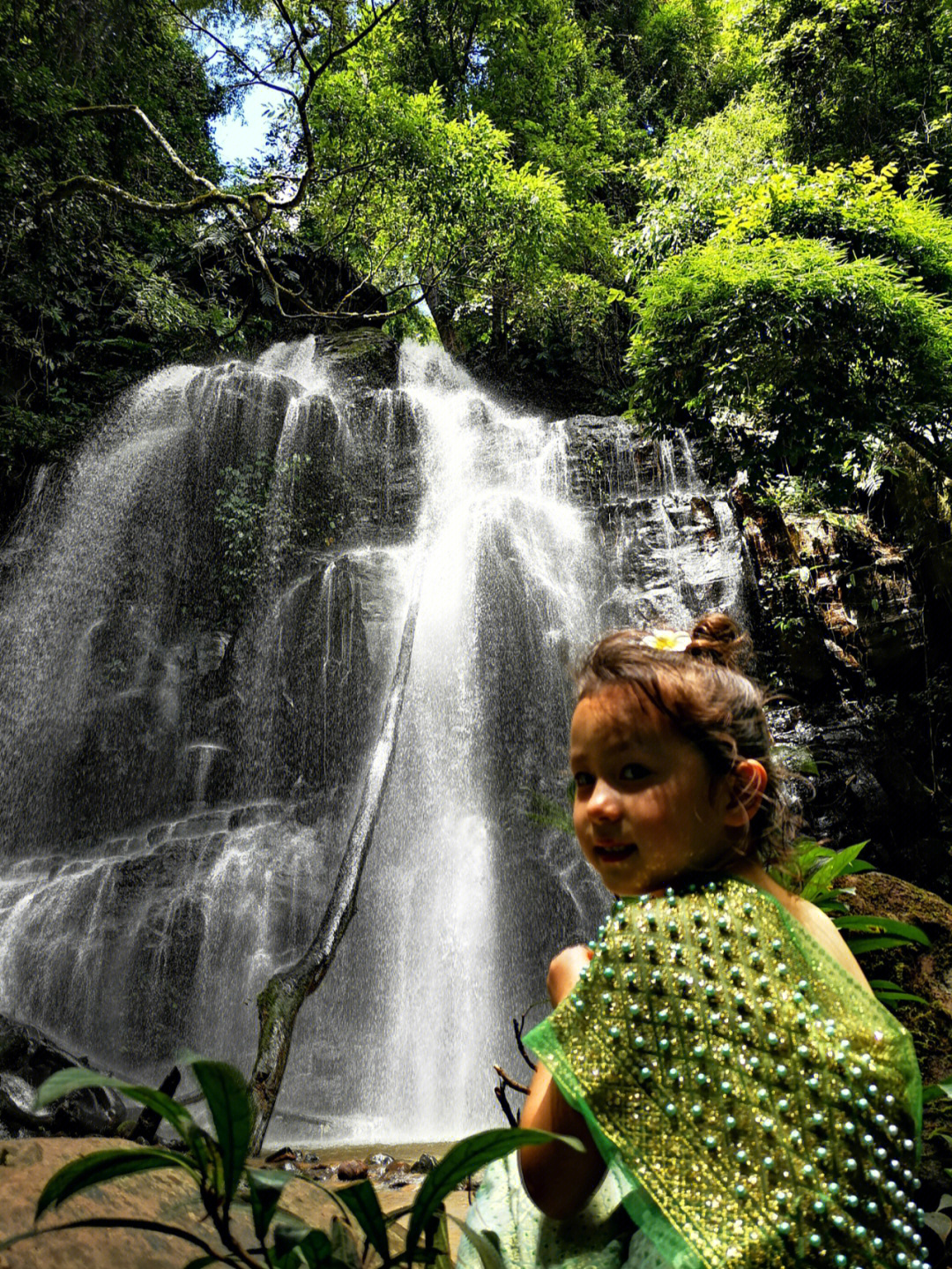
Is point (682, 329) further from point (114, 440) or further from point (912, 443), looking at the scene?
point (114, 440)

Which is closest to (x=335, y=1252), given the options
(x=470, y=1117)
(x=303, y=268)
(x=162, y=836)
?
(x=470, y=1117)

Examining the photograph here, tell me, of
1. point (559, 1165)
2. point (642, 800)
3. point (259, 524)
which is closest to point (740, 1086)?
point (559, 1165)

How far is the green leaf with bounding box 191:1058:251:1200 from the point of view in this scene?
795mm

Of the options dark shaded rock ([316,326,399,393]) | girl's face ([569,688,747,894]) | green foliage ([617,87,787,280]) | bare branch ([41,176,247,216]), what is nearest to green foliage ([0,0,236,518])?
bare branch ([41,176,247,216])

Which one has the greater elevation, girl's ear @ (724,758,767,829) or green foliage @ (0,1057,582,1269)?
girl's ear @ (724,758,767,829)

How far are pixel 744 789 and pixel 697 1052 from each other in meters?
0.36

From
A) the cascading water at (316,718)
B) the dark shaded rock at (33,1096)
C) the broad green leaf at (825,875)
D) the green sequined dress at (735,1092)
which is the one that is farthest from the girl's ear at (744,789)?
the cascading water at (316,718)

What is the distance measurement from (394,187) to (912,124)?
283 inches

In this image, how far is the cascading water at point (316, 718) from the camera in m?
6.70

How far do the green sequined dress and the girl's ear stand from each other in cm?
12

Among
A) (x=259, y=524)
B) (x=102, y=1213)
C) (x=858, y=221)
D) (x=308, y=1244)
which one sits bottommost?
(x=102, y=1213)

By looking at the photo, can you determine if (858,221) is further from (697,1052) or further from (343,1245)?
(343,1245)

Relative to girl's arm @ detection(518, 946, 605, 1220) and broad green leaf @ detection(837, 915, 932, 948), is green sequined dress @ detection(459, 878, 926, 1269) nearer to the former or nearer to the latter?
girl's arm @ detection(518, 946, 605, 1220)

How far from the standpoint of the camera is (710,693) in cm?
114
